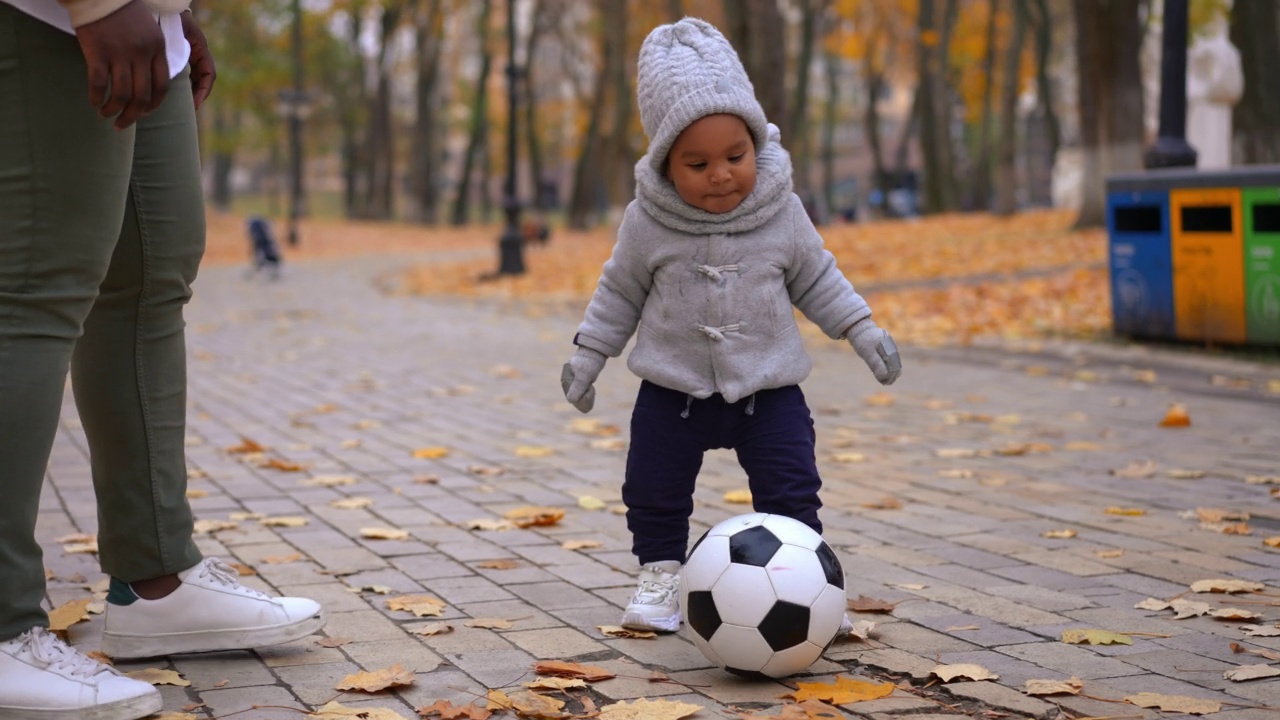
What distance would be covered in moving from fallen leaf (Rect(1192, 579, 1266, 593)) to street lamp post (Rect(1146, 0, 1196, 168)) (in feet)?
20.9

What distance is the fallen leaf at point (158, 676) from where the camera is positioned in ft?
10.7

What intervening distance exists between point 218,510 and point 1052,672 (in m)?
3.14

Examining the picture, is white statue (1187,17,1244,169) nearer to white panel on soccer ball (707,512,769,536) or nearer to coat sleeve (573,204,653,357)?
coat sleeve (573,204,653,357)

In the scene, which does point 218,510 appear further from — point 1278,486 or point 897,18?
point 897,18

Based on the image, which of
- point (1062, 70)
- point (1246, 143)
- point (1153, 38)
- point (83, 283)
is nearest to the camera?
point (83, 283)

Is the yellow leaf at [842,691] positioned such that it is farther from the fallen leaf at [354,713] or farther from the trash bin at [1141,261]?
the trash bin at [1141,261]

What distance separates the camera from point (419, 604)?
3930 millimetres

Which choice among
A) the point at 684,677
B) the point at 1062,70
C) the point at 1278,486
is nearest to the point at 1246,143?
the point at 1278,486

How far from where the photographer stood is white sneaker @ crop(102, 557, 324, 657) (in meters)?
3.36

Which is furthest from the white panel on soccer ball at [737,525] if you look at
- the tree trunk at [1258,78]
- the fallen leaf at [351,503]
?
the tree trunk at [1258,78]

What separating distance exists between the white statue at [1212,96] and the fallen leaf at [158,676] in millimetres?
19743

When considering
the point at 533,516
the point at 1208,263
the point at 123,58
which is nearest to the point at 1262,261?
the point at 1208,263

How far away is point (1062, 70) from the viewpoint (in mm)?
53875

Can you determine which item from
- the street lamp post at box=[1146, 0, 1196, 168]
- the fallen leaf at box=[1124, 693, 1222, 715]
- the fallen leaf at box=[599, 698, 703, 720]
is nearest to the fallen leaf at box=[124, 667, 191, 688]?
the fallen leaf at box=[599, 698, 703, 720]
